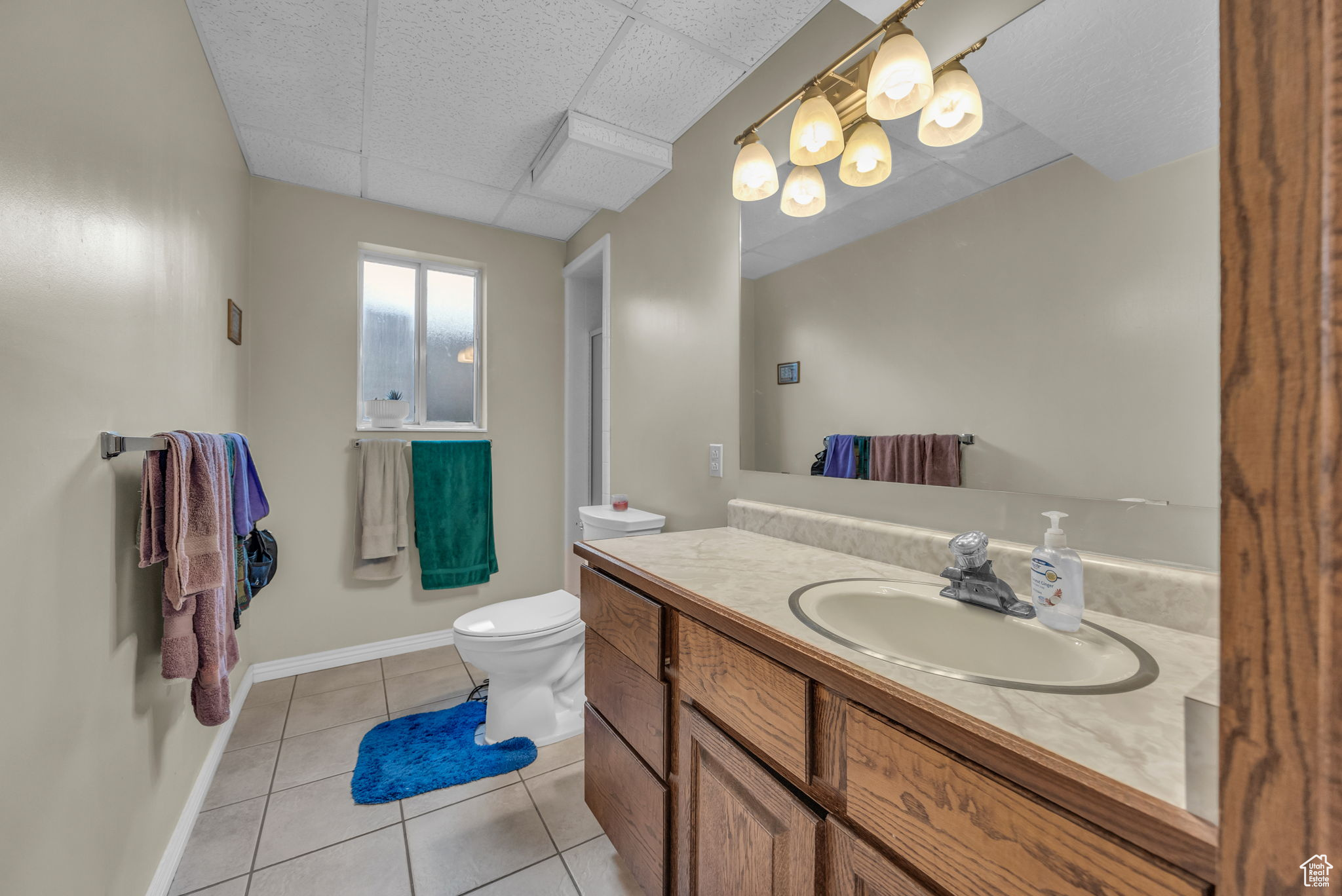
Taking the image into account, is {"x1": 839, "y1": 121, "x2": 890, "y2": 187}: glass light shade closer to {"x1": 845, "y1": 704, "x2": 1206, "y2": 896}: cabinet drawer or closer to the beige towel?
{"x1": 845, "y1": 704, "x2": 1206, "y2": 896}: cabinet drawer

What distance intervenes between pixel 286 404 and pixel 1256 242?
306cm

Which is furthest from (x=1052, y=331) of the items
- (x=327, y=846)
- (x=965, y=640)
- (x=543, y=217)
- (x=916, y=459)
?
(x=543, y=217)

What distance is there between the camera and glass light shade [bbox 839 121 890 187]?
1236mm

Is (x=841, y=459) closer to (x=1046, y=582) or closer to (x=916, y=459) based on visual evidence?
(x=916, y=459)

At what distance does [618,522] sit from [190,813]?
1504 mm

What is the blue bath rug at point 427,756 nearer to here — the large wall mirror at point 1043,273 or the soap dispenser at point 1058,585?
the large wall mirror at point 1043,273

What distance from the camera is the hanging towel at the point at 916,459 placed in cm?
114

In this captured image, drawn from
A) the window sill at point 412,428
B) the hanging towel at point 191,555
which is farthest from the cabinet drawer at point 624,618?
the window sill at point 412,428

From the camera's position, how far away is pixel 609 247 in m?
2.64

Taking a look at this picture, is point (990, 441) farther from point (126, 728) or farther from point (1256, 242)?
point (126, 728)

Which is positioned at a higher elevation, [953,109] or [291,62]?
[291,62]

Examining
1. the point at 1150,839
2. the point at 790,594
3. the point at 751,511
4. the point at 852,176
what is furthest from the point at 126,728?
the point at 852,176

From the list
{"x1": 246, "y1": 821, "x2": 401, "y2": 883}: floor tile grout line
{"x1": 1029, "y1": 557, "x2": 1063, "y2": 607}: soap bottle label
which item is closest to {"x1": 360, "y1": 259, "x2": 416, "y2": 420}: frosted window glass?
{"x1": 246, "y1": 821, "x2": 401, "y2": 883}: floor tile grout line

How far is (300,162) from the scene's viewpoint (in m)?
2.30
